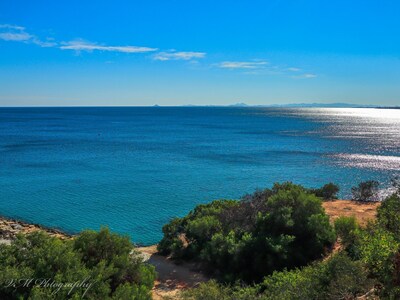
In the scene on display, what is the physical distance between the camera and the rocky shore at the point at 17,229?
28395mm

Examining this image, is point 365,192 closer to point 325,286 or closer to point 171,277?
point 171,277

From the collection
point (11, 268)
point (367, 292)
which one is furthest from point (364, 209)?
point (11, 268)

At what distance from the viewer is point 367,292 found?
40.3 feet

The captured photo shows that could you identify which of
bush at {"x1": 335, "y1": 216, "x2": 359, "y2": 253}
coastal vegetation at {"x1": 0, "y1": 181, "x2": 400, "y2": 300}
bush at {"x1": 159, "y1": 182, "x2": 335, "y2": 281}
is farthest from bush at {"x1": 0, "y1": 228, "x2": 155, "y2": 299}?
bush at {"x1": 335, "y1": 216, "x2": 359, "y2": 253}

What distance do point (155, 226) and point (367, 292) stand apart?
22808 millimetres

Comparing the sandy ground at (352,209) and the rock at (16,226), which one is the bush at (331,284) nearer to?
the sandy ground at (352,209)

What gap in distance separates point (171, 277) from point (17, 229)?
57.4 ft

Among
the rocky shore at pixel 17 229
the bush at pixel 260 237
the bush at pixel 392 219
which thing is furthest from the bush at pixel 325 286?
the rocky shore at pixel 17 229

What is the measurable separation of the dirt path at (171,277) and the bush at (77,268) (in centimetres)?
423

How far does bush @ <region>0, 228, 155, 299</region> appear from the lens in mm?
11273

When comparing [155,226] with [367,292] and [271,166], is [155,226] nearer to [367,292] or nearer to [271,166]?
[367,292]

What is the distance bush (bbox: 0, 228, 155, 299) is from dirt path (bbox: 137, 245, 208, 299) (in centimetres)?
423

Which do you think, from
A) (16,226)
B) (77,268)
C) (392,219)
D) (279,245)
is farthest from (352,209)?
(16,226)

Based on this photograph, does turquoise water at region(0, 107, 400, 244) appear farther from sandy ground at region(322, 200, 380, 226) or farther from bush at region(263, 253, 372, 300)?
bush at region(263, 253, 372, 300)
